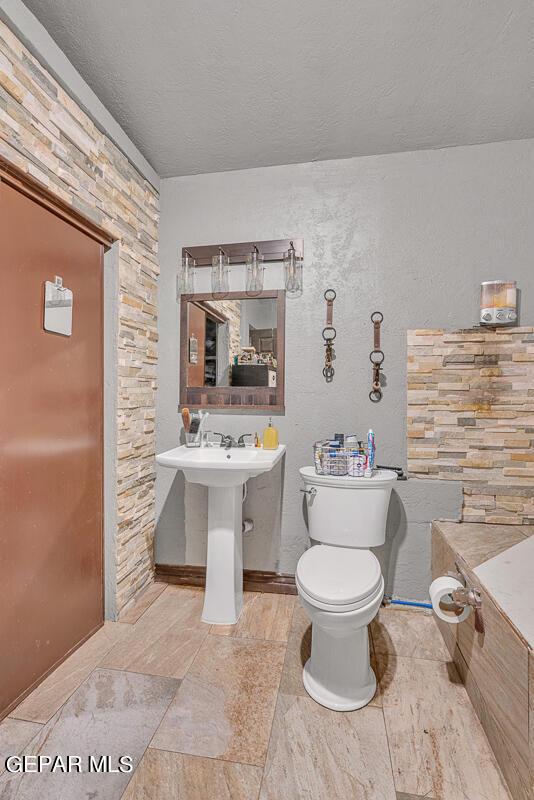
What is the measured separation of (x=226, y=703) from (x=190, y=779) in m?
0.31

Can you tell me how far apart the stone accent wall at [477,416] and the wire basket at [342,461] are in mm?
364

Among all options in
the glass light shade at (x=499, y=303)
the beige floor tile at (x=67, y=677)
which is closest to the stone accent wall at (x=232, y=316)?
the glass light shade at (x=499, y=303)

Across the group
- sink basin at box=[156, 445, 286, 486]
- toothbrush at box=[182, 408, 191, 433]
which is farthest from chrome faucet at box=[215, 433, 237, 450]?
toothbrush at box=[182, 408, 191, 433]

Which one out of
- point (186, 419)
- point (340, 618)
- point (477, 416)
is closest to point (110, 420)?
point (186, 419)

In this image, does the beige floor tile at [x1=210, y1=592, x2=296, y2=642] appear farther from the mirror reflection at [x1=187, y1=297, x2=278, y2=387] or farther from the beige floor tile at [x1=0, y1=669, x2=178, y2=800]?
the mirror reflection at [x1=187, y1=297, x2=278, y2=387]

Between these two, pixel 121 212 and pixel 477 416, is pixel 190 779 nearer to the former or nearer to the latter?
pixel 477 416

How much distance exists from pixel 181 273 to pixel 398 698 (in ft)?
7.77

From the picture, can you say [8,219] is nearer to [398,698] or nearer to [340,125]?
[340,125]

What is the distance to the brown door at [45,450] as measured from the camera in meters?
1.44

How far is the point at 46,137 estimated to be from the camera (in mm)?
1539

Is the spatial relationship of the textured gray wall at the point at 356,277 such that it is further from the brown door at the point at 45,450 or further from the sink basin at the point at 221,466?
the brown door at the point at 45,450

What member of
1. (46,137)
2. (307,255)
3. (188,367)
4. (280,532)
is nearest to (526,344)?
(307,255)

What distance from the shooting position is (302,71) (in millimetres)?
1680

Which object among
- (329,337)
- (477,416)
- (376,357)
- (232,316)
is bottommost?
(477,416)
